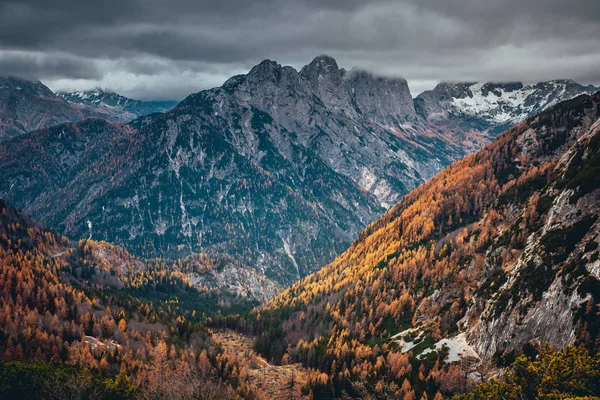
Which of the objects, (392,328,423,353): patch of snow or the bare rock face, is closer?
the bare rock face

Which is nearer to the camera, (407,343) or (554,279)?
(554,279)

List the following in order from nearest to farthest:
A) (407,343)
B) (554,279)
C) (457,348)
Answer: (554,279) < (457,348) < (407,343)

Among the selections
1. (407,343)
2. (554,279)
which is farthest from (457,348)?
(554,279)

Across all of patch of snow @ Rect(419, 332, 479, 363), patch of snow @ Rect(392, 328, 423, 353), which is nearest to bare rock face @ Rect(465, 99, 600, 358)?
patch of snow @ Rect(419, 332, 479, 363)

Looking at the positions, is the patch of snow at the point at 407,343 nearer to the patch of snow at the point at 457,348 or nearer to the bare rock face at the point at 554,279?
the patch of snow at the point at 457,348

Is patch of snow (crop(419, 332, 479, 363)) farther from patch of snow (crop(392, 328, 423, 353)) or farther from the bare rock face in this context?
patch of snow (crop(392, 328, 423, 353))

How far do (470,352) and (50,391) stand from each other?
453 feet

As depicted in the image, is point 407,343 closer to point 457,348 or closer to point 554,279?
point 457,348

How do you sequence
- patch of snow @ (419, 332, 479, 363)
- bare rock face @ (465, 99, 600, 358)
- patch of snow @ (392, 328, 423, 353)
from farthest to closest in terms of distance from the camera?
patch of snow @ (392, 328, 423, 353), patch of snow @ (419, 332, 479, 363), bare rock face @ (465, 99, 600, 358)

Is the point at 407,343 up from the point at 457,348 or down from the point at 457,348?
down

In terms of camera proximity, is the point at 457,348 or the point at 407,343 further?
the point at 407,343

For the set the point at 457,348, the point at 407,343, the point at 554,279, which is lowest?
the point at 407,343

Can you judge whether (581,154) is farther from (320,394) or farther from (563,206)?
(320,394)

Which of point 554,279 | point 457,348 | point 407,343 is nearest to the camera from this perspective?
point 554,279
